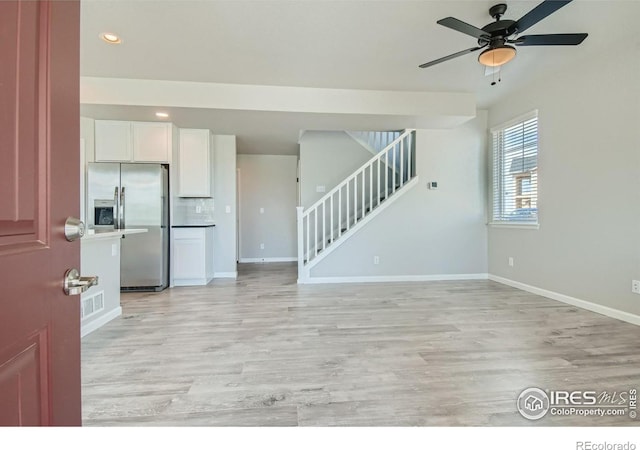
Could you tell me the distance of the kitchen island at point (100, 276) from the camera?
8.64ft

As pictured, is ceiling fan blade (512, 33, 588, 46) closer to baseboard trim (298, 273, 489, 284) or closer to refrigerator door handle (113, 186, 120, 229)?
baseboard trim (298, 273, 489, 284)

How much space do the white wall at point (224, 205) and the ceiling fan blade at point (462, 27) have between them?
3.81 meters

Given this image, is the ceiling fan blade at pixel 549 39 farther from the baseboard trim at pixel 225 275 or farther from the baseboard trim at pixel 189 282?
the baseboard trim at pixel 225 275

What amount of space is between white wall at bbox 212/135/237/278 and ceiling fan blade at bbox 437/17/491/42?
381 centimetres

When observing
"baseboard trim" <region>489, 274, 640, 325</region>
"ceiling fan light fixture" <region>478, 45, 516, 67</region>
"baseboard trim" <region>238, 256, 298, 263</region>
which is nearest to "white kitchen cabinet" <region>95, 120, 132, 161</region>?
"baseboard trim" <region>238, 256, 298, 263</region>

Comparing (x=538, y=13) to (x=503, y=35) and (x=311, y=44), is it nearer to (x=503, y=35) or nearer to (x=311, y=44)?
(x=503, y=35)

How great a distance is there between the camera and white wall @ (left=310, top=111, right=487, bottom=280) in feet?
15.7

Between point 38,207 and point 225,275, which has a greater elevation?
point 38,207

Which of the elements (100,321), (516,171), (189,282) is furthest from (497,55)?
(189,282)

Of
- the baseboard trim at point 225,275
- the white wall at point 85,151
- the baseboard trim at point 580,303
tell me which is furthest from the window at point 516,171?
the white wall at point 85,151

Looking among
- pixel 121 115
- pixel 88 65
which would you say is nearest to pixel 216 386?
pixel 88 65

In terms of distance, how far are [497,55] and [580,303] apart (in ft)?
9.25

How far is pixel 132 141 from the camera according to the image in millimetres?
4234

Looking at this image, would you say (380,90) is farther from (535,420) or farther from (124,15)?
(535,420)
